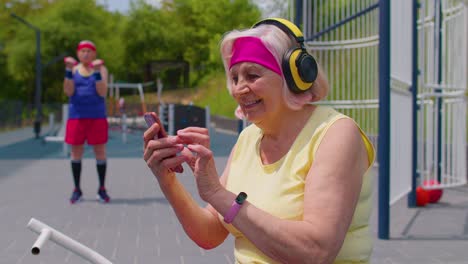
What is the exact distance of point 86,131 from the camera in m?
7.93

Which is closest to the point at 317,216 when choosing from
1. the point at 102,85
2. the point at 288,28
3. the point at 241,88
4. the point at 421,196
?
the point at 241,88

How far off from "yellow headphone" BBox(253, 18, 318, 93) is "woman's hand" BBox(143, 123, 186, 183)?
1.17ft

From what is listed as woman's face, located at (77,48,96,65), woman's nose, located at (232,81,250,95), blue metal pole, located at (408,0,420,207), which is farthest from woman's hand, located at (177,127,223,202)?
woman's face, located at (77,48,96,65)

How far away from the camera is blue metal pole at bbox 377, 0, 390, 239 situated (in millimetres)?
5637

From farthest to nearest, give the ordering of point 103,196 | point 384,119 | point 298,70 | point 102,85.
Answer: point 103,196 < point 102,85 < point 384,119 < point 298,70

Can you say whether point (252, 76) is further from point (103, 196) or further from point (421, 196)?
point (103, 196)

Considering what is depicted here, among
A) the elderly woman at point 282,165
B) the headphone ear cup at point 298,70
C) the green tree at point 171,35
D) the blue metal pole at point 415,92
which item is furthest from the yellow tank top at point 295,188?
the green tree at point 171,35

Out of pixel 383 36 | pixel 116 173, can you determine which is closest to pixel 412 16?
pixel 383 36

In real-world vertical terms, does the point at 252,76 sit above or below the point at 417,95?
below

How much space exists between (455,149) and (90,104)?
3777 millimetres

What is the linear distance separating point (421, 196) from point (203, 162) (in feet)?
19.9

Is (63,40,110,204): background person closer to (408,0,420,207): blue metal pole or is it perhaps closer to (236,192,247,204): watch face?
(408,0,420,207): blue metal pole

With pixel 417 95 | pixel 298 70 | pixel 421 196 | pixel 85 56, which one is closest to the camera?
pixel 298 70

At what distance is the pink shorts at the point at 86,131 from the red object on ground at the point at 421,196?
3.31 m
